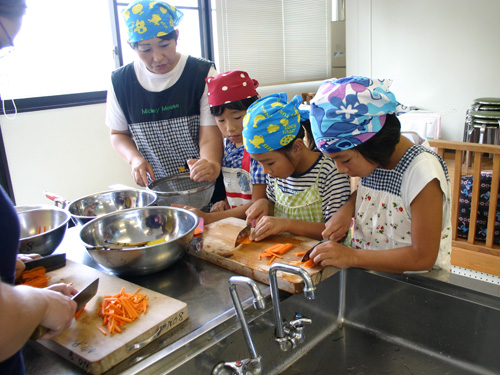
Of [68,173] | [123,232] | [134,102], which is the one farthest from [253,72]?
[123,232]

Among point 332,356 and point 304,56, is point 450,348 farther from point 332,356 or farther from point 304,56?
point 304,56

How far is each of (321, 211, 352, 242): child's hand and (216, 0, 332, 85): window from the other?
3570 millimetres

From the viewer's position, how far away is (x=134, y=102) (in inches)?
76.8

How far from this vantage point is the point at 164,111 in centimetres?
194

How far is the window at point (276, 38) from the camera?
15.5 feet

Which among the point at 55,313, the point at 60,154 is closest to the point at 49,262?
the point at 55,313

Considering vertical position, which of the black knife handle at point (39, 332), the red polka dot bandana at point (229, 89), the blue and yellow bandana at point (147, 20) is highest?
the blue and yellow bandana at point (147, 20)

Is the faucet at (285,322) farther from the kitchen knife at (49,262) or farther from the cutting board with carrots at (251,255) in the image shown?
the kitchen knife at (49,262)

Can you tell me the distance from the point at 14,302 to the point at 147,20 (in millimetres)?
1334

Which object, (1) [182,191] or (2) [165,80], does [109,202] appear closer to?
(1) [182,191]

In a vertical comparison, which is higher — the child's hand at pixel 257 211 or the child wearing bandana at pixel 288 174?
the child wearing bandana at pixel 288 174

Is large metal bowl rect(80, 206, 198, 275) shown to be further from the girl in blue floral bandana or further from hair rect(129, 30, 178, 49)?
hair rect(129, 30, 178, 49)

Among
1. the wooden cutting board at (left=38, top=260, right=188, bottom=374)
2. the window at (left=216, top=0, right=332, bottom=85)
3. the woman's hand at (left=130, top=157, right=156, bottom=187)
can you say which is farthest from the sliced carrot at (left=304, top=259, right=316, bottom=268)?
the window at (left=216, top=0, right=332, bottom=85)

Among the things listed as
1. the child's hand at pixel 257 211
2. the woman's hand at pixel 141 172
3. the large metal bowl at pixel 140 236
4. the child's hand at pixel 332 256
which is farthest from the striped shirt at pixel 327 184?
the woman's hand at pixel 141 172
